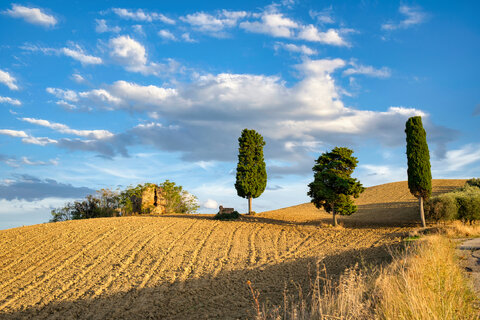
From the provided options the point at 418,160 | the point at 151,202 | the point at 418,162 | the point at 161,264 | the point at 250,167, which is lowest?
the point at 161,264

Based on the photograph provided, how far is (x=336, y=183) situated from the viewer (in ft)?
60.9

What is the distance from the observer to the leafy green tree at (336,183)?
18625 mm

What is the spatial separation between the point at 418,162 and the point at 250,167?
35.1 ft

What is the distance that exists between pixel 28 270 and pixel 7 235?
7.61 meters

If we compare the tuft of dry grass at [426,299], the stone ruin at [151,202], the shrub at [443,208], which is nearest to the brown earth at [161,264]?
the tuft of dry grass at [426,299]

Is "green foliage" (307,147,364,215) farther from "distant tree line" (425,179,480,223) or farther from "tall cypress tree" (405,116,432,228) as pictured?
"distant tree line" (425,179,480,223)

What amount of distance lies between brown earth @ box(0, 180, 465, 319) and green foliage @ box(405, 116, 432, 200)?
5.19m

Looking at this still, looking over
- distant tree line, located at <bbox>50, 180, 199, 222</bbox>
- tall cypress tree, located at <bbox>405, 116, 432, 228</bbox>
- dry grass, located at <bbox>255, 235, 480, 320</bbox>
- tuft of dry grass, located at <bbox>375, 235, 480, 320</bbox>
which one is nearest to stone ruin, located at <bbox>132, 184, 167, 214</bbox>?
distant tree line, located at <bbox>50, 180, 199, 222</bbox>

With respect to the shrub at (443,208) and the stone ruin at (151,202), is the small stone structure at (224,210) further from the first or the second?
the shrub at (443,208)

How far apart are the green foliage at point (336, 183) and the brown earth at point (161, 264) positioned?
1.54 metres

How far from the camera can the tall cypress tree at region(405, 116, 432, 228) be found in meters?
19.5

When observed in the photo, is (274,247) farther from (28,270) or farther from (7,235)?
(7,235)

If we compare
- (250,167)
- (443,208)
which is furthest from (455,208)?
(250,167)

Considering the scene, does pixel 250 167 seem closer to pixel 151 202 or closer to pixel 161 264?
pixel 151 202
